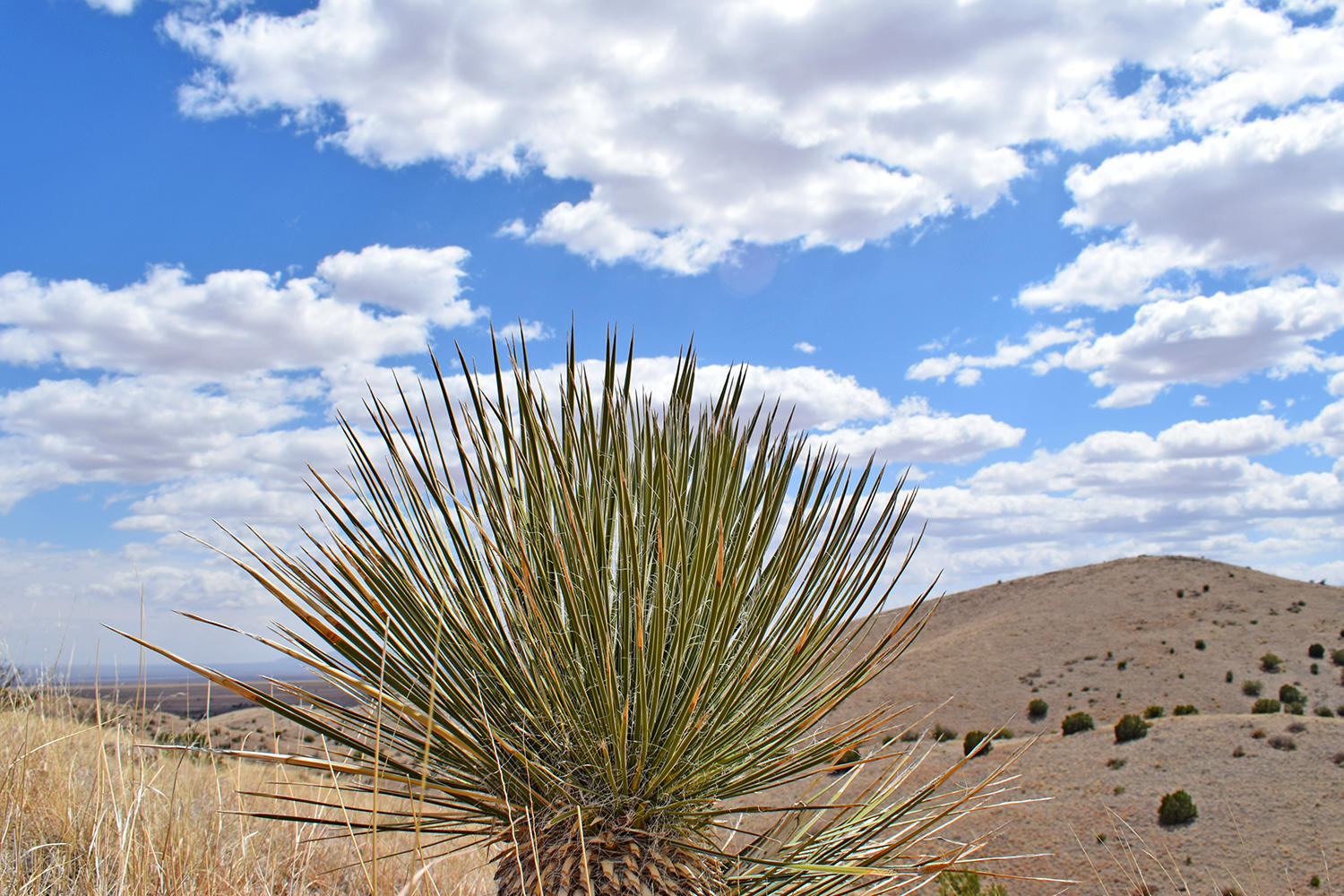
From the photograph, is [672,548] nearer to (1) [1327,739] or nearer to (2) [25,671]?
(2) [25,671]

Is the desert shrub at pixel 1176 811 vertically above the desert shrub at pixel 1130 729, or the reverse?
the desert shrub at pixel 1130 729

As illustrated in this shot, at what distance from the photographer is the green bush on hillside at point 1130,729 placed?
28188 mm

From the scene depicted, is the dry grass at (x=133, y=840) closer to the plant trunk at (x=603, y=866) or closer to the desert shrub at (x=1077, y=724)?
the plant trunk at (x=603, y=866)

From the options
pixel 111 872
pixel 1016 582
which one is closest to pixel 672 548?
pixel 111 872

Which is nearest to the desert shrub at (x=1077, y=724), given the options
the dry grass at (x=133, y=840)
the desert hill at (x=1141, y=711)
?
the desert hill at (x=1141, y=711)

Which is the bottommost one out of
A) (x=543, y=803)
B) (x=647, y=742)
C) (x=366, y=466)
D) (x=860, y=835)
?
(x=860, y=835)

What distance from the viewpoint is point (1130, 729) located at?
1115 inches

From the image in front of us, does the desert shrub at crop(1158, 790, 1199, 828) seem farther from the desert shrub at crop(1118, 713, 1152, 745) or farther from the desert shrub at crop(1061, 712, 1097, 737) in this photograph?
the desert shrub at crop(1061, 712, 1097, 737)

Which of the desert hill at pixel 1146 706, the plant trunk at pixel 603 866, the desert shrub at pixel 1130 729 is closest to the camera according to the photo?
the plant trunk at pixel 603 866

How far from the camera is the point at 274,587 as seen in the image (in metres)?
2.23

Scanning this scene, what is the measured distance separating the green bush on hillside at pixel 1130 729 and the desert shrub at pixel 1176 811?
7206 millimetres

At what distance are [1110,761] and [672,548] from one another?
29689mm

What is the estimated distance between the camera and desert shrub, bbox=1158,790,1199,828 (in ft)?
68.5

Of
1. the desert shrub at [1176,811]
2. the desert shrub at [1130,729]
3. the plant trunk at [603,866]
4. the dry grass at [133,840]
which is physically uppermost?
the plant trunk at [603,866]
